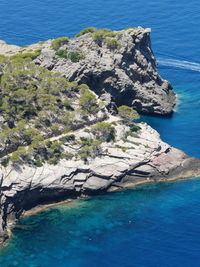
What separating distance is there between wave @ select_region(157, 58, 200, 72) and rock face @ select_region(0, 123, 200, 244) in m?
40.8

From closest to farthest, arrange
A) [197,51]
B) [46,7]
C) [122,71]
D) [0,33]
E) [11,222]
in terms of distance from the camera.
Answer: [11,222] → [122,71] → [197,51] → [0,33] → [46,7]

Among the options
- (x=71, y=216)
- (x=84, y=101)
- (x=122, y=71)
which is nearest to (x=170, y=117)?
(x=122, y=71)

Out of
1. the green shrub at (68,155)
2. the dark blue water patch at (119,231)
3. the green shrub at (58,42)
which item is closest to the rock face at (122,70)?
the green shrub at (58,42)

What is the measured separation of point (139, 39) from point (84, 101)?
26.4 metres

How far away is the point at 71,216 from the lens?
358 feet

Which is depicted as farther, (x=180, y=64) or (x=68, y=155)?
(x=180, y=64)

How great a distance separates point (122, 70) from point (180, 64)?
103 ft

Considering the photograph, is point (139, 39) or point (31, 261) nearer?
point (31, 261)

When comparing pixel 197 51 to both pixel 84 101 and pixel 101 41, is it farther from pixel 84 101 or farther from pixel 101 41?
pixel 84 101

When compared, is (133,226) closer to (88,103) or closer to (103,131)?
(103,131)

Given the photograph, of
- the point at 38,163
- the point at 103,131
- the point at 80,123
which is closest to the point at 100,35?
the point at 80,123

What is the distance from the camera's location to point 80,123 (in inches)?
4850

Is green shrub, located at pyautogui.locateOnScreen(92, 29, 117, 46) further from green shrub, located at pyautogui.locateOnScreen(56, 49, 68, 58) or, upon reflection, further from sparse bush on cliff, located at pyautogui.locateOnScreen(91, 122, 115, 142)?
sparse bush on cliff, located at pyautogui.locateOnScreen(91, 122, 115, 142)

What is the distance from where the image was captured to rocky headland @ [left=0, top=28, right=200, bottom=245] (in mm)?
111875
